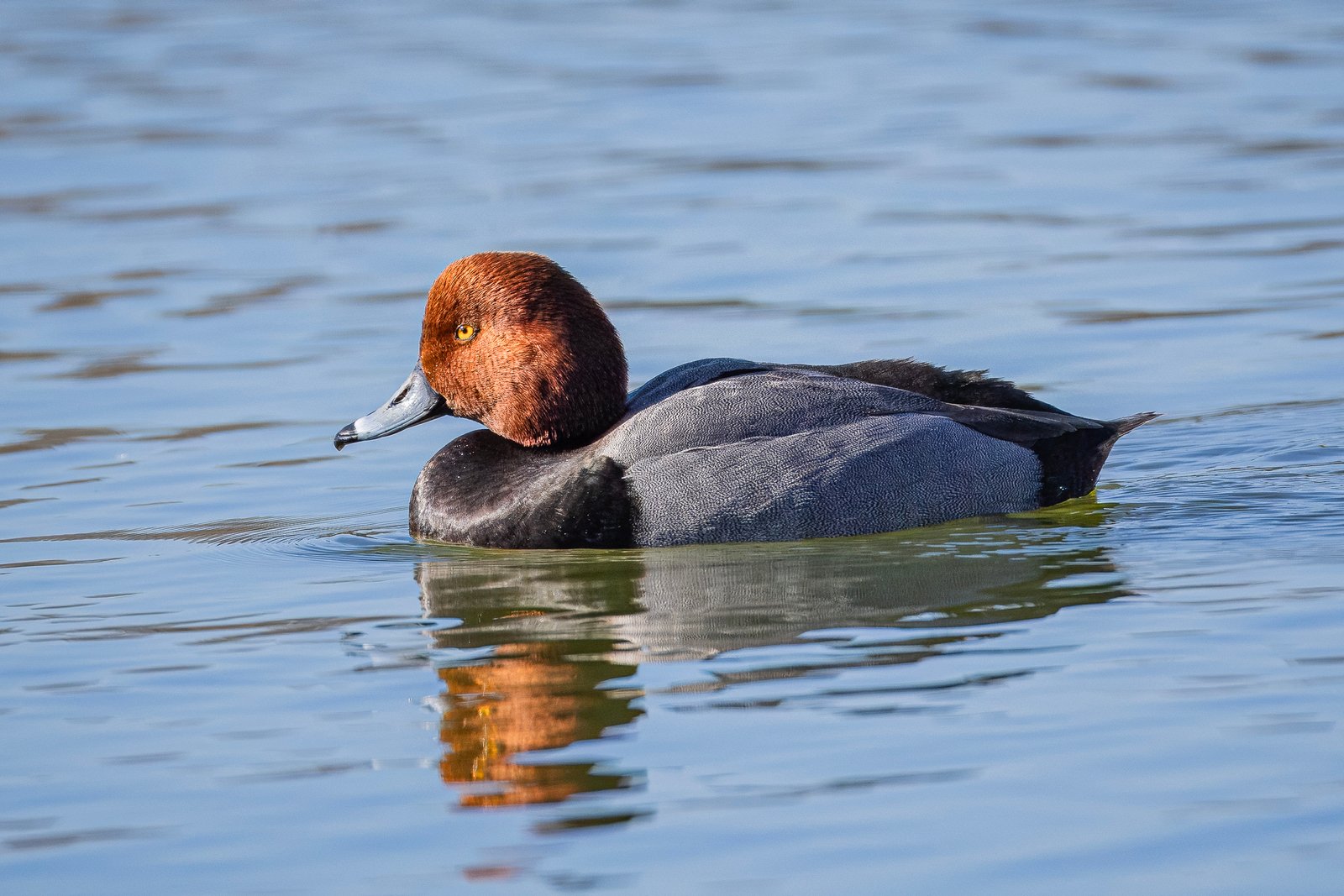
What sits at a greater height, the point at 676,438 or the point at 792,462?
the point at 676,438

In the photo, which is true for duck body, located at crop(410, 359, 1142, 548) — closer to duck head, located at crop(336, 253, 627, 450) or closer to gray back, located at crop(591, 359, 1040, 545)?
gray back, located at crop(591, 359, 1040, 545)

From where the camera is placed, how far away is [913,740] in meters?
5.18

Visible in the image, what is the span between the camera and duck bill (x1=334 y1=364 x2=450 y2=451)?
820 centimetres

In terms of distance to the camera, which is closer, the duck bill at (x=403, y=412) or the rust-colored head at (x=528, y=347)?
the rust-colored head at (x=528, y=347)

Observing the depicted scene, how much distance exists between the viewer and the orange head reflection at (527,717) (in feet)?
16.6

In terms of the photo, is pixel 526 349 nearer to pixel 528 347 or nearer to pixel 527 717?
pixel 528 347

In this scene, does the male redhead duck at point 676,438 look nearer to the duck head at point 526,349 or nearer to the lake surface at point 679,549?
the duck head at point 526,349

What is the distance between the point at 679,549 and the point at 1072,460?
1711 millimetres

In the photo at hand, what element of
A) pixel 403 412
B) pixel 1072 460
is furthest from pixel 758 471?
pixel 403 412

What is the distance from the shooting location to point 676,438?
7.49 meters

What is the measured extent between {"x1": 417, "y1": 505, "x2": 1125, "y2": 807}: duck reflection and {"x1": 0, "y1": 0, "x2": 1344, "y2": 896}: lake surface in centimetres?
3

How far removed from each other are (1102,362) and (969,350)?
718 mm

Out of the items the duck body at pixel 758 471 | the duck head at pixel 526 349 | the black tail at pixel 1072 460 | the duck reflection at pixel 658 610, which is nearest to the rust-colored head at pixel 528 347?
the duck head at pixel 526 349

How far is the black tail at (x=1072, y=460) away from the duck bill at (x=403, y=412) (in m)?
2.49
